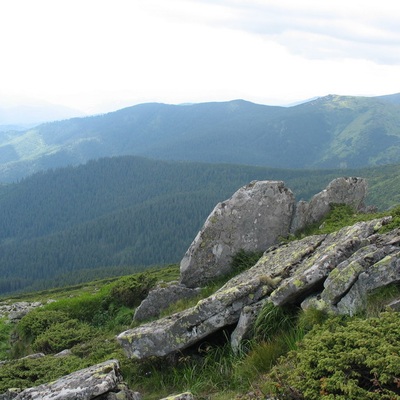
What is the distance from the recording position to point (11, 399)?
38.2 ft

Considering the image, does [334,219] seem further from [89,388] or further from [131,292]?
[89,388]

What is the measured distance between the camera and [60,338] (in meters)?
19.5

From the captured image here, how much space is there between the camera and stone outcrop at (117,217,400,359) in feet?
32.5

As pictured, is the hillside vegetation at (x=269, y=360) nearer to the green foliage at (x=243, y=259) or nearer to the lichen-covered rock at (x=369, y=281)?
the green foliage at (x=243, y=259)

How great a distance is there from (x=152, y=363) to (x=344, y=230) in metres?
7.72

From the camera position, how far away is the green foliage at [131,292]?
86.9 feet

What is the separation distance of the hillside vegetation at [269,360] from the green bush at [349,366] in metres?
Answer: 0.01

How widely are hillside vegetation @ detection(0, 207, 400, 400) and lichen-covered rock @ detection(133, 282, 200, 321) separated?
869 mm

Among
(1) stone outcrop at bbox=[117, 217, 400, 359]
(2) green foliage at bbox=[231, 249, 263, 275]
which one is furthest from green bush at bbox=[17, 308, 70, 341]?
(1) stone outcrop at bbox=[117, 217, 400, 359]

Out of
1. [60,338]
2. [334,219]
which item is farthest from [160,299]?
[334,219]

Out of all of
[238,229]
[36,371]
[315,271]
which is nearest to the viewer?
[315,271]

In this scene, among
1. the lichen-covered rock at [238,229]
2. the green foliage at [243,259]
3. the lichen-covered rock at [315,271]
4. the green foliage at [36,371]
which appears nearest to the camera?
the lichen-covered rock at [315,271]

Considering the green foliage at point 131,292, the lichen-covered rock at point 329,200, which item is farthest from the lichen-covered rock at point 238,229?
the green foliage at point 131,292

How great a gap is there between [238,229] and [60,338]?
10.3m
